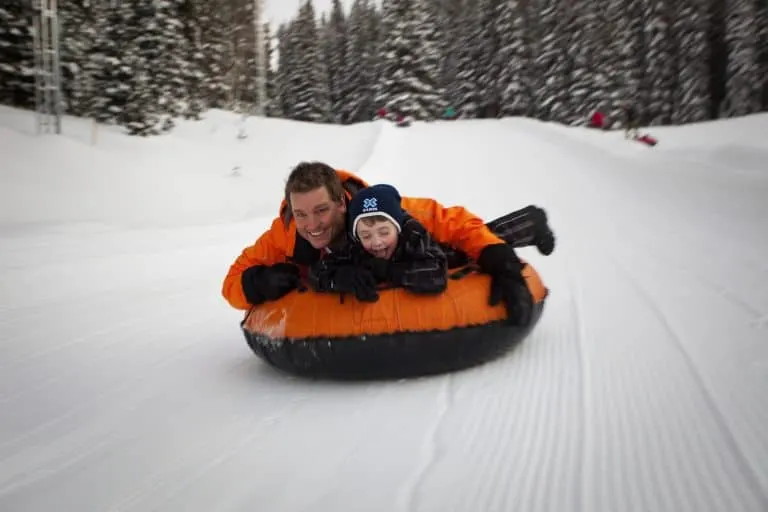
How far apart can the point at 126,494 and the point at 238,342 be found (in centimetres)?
206

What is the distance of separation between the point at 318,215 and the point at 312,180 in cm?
18

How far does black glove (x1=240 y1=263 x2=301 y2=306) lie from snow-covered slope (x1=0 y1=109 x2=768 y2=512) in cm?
43

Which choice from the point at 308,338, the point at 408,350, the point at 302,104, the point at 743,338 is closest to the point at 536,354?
the point at 408,350

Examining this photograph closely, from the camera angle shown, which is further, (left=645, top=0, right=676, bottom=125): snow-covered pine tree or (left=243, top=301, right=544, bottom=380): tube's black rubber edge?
(left=645, top=0, right=676, bottom=125): snow-covered pine tree

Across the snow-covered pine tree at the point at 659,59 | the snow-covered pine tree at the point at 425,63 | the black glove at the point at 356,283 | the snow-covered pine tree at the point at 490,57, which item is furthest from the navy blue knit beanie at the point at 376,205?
the snow-covered pine tree at the point at 490,57

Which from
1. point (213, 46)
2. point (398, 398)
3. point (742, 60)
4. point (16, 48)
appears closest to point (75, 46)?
point (16, 48)

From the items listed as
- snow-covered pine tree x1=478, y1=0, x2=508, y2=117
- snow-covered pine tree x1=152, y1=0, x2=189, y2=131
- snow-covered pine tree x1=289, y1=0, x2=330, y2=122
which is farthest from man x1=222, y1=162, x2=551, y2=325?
snow-covered pine tree x1=289, y1=0, x2=330, y2=122

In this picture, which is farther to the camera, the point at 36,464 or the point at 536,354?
the point at 536,354

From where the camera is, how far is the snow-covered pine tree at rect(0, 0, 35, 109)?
57.9 feet

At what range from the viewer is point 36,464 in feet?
6.66

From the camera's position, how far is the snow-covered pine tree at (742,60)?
26938 mm

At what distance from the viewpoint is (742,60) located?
1083 inches

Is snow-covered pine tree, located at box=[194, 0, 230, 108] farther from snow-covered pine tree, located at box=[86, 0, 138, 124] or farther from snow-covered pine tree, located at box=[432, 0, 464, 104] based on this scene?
snow-covered pine tree, located at box=[432, 0, 464, 104]

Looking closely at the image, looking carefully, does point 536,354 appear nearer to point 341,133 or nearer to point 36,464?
point 36,464
